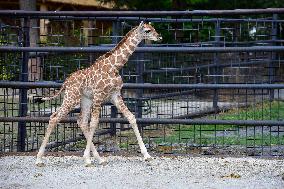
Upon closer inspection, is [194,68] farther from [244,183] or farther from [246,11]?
[244,183]

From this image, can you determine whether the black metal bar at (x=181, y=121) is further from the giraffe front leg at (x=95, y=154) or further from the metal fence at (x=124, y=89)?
the giraffe front leg at (x=95, y=154)

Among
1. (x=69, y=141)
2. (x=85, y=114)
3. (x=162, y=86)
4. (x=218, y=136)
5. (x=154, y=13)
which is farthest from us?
(x=218, y=136)

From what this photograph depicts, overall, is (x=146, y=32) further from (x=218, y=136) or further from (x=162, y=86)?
(x=218, y=136)

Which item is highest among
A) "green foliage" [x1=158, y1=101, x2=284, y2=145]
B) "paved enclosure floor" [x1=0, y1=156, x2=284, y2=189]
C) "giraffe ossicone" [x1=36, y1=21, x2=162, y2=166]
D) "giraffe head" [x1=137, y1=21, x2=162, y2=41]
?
"giraffe head" [x1=137, y1=21, x2=162, y2=41]

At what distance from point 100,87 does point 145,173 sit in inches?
33.8

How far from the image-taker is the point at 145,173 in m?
5.93

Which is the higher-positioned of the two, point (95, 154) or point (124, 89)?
point (124, 89)

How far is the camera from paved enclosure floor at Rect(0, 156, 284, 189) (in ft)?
18.0

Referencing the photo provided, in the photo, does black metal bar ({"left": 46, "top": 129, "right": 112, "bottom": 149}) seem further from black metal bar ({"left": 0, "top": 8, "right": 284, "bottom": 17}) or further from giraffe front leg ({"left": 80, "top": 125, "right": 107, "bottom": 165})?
black metal bar ({"left": 0, "top": 8, "right": 284, "bottom": 17})

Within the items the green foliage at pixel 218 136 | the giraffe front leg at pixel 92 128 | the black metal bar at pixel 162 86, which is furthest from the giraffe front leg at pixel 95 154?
the green foliage at pixel 218 136

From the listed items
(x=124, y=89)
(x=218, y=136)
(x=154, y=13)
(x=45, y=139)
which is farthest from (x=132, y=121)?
(x=218, y=136)

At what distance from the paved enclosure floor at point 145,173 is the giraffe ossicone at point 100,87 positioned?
7.3 inches

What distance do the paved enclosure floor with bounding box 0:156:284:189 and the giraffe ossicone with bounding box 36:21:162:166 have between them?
185mm

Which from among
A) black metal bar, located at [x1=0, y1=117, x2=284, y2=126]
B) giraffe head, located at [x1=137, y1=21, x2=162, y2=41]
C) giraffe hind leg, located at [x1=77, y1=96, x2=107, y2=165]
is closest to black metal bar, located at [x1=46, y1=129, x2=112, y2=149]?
black metal bar, located at [x1=0, y1=117, x2=284, y2=126]
